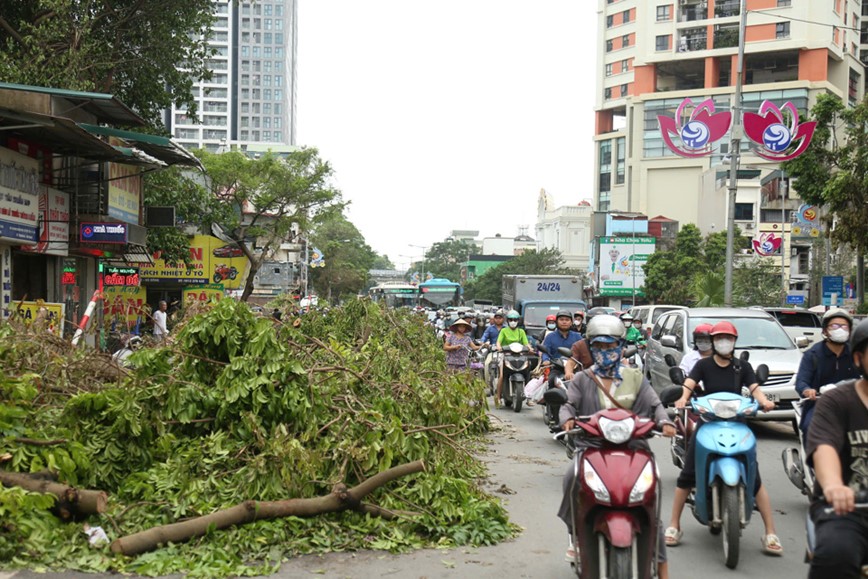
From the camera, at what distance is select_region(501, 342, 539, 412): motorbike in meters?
15.9

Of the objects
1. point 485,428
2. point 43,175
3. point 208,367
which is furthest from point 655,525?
point 43,175

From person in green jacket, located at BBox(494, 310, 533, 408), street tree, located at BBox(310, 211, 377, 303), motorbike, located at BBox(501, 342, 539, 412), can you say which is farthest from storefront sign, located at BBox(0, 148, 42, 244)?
street tree, located at BBox(310, 211, 377, 303)

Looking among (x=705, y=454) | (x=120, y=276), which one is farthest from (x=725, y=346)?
(x=120, y=276)

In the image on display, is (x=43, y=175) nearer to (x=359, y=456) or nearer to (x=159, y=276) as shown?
(x=359, y=456)

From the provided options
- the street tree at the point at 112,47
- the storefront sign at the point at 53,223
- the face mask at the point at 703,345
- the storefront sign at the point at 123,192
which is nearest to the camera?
the face mask at the point at 703,345

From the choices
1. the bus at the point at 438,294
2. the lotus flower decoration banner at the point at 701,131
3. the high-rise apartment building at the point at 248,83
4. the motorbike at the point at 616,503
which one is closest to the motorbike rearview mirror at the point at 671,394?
the motorbike at the point at 616,503

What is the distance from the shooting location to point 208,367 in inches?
305

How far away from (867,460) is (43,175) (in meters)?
19.7

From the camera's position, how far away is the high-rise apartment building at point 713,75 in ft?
247

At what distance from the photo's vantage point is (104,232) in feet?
69.7

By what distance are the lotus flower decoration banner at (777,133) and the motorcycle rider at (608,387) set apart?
17432mm

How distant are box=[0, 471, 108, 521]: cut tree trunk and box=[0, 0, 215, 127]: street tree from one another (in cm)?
1580

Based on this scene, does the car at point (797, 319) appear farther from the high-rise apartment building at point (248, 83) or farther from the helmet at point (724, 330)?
the high-rise apartment building at point (248, 83)

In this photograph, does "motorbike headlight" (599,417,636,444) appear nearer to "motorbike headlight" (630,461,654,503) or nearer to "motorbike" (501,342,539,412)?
"motorbike headlight" (630,461,654,503)
